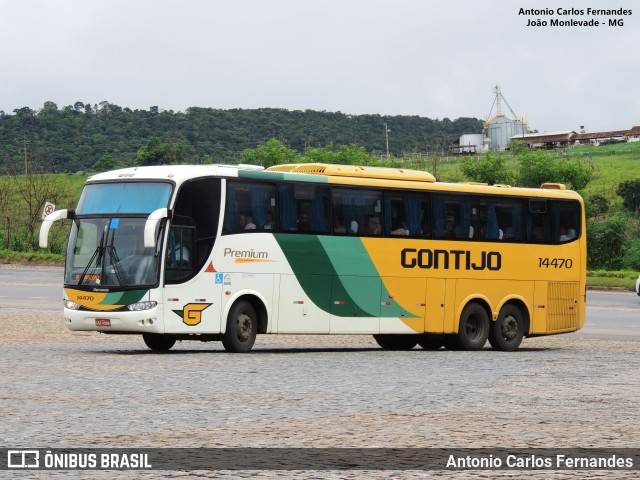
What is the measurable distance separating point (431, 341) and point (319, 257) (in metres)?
4.22

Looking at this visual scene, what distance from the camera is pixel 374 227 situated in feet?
83.5

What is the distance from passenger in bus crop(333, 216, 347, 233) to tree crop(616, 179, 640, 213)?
232 ft

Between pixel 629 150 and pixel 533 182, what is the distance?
6171 centimetres

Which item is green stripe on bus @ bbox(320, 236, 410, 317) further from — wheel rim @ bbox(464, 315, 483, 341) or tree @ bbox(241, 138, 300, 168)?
tree @ bbox(241, 138, 300, 168)

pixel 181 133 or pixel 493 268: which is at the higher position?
pixel 181 133

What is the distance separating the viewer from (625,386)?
17.2m

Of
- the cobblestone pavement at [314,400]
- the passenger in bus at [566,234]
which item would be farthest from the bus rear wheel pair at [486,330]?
the passenger in bus at [566,234]

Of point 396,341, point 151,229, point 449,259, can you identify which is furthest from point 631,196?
point 151,229

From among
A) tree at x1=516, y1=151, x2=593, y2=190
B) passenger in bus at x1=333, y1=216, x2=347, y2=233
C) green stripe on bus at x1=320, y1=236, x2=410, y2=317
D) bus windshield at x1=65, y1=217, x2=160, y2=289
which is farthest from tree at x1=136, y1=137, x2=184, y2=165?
bus windshield at x1=65, y1=217, x2=160, y2=289

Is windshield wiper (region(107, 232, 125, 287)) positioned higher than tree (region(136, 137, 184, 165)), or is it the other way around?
tree (region(136, 137, 184, 165))

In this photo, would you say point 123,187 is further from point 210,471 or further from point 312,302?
point 210,471

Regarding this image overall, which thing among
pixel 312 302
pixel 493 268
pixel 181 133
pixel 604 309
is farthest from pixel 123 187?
pixel 181 133

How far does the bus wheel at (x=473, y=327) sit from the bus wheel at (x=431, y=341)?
25.7 inches

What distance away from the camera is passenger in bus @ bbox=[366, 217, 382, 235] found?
25359mm
